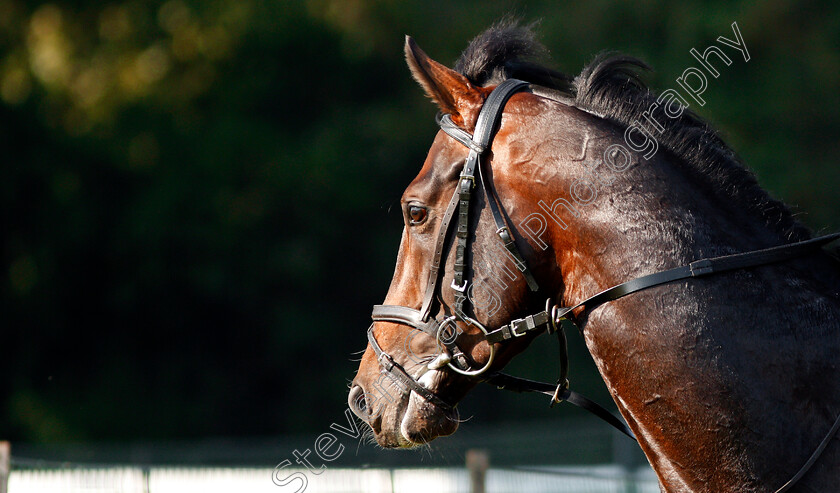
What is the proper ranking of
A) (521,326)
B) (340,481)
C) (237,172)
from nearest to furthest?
1. (521,326)
2. (340,481)
3. (237,172)

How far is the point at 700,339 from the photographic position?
2.26 meters

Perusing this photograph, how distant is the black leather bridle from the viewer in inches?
91.2

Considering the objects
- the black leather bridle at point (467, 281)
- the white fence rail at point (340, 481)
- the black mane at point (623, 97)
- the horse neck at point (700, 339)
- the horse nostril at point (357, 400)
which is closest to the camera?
the horse neck at point (700, 339)

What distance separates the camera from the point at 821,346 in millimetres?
2229

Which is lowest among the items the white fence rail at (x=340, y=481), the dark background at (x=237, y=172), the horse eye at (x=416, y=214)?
the white fence rail at (x=340, y=481)

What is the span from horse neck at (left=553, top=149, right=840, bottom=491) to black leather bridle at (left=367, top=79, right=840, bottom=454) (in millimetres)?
34

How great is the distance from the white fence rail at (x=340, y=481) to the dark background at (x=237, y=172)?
8110 mm

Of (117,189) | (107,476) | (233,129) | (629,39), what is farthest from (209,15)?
(107,476)

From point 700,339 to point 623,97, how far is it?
82cm

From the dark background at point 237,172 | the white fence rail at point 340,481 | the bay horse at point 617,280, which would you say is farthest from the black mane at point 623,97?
the dark background at point 237,172

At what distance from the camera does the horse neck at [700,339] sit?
2201 mm

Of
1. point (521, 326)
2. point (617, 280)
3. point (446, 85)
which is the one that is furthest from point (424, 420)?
point (446, 85)

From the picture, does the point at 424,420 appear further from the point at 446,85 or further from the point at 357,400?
the point at 446,85

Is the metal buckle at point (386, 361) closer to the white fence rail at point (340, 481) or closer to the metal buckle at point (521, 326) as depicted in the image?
Answer: the metal buckle at point (521, 326)
